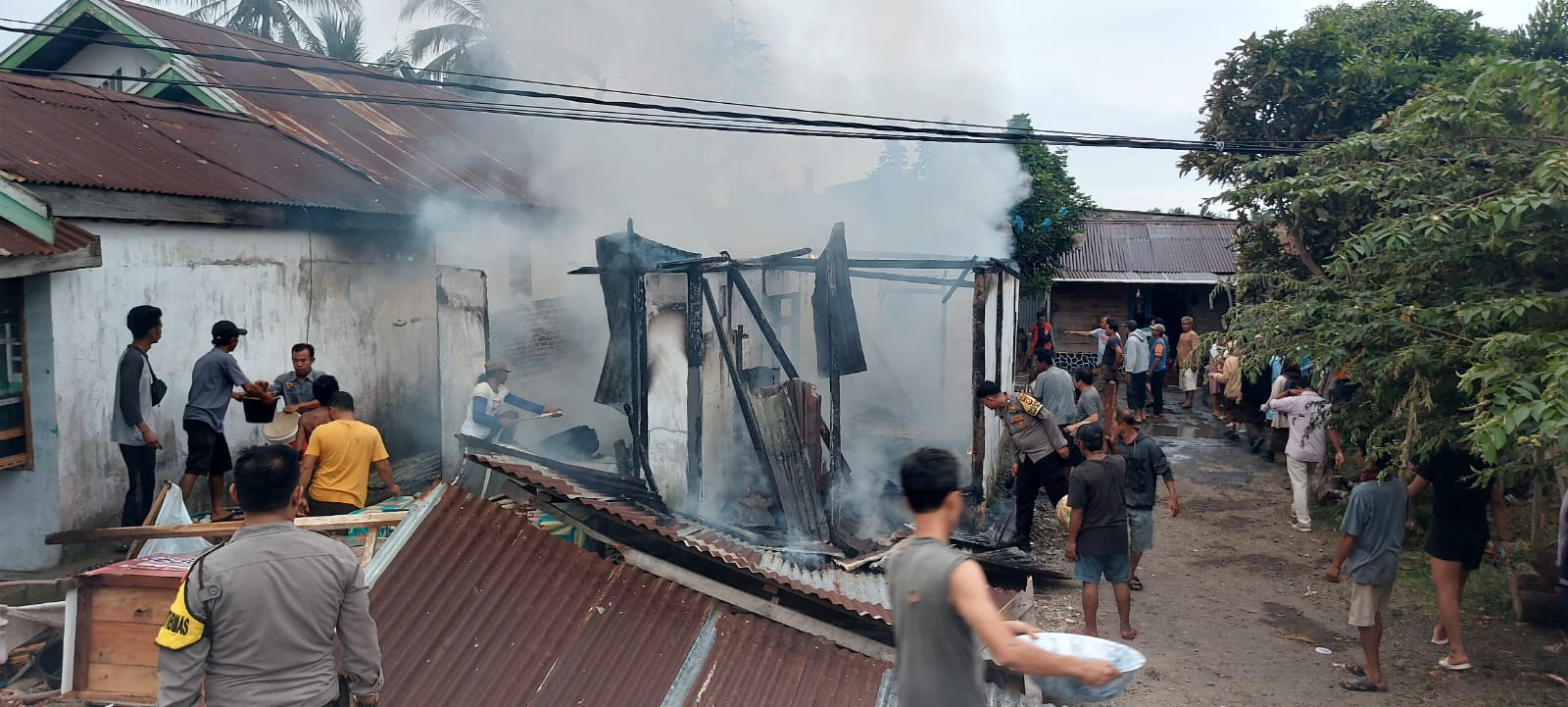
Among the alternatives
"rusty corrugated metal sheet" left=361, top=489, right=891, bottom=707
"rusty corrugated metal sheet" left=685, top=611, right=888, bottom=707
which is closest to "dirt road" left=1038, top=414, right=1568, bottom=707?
"rusty corrugated metal sheet" left=685, top=611, right=888, bottom=707

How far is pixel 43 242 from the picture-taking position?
5758 mm

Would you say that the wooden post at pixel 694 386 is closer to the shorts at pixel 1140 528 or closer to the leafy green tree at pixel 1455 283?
the shorts at pixel 1140 528

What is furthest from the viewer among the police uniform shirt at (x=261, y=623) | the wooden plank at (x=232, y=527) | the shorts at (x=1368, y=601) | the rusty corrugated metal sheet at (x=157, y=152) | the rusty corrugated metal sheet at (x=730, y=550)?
the rusty corrugated metal sheet at (x=157, y=152)

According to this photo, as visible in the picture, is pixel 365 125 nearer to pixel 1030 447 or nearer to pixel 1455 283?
pixel 1030 447

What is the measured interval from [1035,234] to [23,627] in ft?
52.1

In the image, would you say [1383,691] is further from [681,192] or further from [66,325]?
[681,192]

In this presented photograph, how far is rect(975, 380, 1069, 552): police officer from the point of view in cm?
802

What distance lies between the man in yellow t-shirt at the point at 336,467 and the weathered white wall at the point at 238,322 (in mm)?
2164

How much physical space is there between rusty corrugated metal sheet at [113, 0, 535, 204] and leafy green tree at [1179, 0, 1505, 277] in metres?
8.72

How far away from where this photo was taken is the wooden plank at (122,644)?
161 inches

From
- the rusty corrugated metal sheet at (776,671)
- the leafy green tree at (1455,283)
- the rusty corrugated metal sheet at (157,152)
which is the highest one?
the rusty corrugated metal sheet at (157,152)

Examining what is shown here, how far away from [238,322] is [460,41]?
1473 cm

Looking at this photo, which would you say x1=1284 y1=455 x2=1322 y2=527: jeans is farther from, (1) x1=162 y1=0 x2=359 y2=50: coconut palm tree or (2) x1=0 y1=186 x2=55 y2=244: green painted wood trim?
(1) x1=162 y1=0 x2=359 y2=50: coconut palm tree

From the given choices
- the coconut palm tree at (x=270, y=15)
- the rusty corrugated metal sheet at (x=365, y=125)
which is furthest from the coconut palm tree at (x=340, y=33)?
the rusty corrugated metal sheet at (x=365, y=125)
